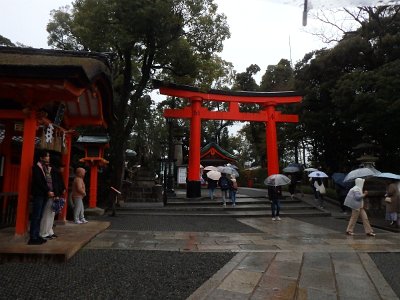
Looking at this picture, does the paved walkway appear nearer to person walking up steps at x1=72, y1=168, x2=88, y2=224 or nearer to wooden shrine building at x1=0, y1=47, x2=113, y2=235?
person walking up steps at x1=72, y1=168, x2=88, y2=224

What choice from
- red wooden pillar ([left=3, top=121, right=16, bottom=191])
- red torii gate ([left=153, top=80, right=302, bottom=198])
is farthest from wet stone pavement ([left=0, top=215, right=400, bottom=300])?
red torii gate ([left=153, top=80, right=302, bottom=198])

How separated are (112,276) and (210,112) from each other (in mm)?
14931

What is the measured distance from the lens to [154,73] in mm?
19406

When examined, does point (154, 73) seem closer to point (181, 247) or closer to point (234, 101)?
point (234, 101)

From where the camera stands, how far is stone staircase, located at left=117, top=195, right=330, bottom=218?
14.5 m

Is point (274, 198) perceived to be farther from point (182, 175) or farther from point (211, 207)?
point (182, 175)

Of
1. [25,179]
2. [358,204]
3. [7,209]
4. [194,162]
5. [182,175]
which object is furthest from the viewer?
[182,175]

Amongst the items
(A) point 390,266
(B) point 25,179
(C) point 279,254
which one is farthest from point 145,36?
(A) point 390,266

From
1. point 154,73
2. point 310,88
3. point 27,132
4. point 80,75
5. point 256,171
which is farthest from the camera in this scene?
point 256,171

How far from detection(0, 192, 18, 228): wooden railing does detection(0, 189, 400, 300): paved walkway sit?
145 cm

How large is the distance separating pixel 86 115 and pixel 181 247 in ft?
16.1

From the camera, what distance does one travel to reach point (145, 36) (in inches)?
605

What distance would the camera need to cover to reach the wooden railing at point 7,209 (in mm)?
9023

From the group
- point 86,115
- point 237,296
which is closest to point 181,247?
point 237,296
